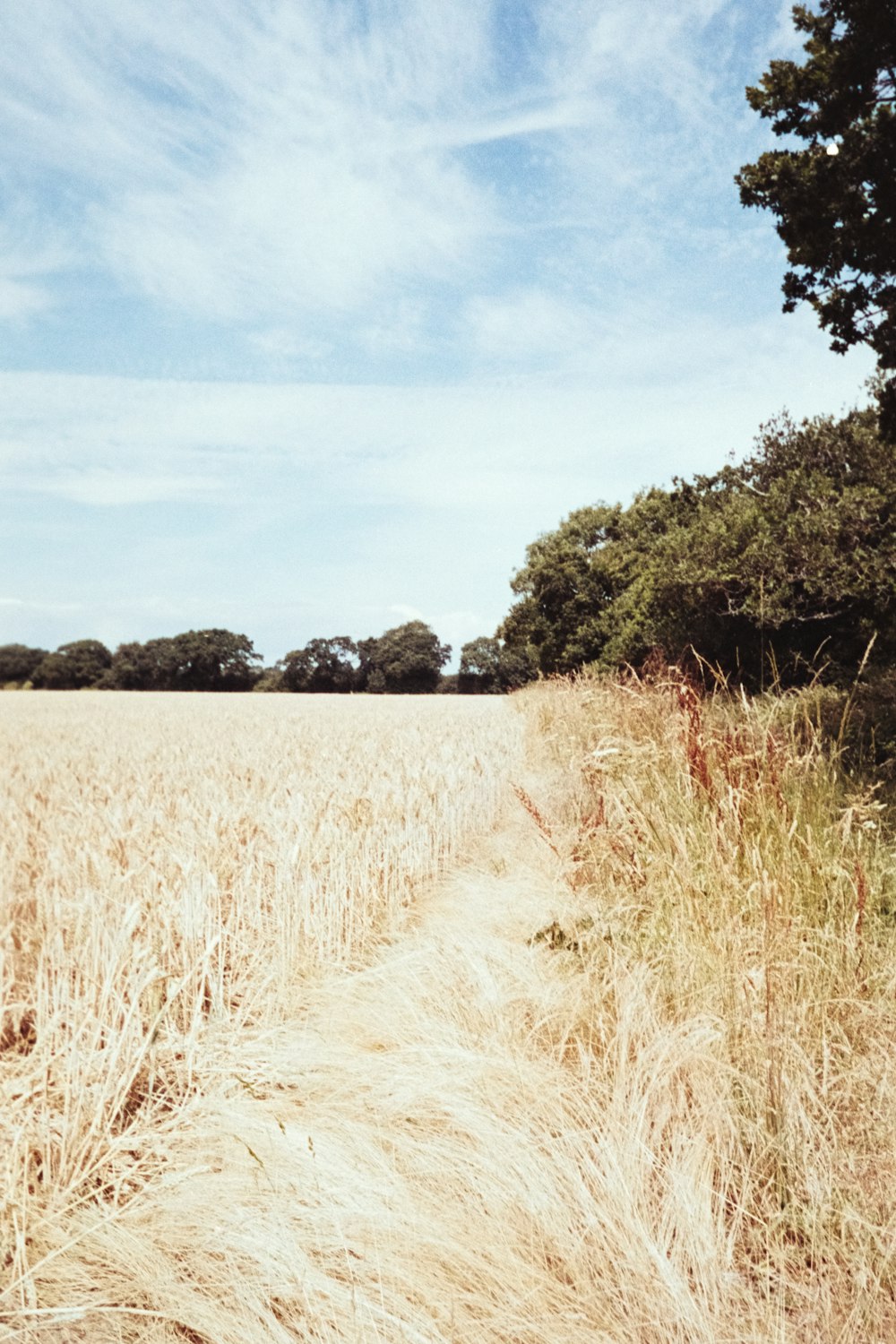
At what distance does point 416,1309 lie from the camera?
5.15 ft

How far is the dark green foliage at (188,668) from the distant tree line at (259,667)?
0.09 meters

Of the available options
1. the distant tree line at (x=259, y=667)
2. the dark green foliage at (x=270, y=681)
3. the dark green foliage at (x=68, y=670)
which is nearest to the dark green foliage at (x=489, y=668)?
the distant tree line at (x=259, y=667)

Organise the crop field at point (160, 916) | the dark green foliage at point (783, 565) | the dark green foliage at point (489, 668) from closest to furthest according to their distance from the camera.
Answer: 1. the crop field at point (160, 916)
2. the dark green foliage at point (783, 565)
3. the dark green foliage at point (489, 668)

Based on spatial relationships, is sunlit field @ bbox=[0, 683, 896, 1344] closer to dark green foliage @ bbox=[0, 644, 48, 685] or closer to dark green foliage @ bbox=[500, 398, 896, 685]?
dark green foliage @ bbox=[500, 398, 896, 685]

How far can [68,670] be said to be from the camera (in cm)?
7650

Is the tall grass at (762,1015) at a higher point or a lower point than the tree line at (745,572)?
lower

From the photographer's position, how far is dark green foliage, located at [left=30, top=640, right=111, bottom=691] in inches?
3002

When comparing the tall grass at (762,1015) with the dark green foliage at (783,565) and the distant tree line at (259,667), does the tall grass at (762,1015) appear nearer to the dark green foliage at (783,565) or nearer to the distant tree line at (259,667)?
the dark green foliage at (783,565)

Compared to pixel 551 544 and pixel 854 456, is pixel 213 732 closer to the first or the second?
pixel 854 456

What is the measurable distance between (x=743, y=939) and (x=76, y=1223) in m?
2.14

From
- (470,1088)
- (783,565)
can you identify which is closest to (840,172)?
(783,565)

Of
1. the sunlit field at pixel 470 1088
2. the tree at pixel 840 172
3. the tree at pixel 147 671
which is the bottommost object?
the sunlit field at pixel 470 1088

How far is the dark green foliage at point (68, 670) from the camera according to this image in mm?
76250

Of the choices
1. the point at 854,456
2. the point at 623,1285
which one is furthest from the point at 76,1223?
the point at 854,456
